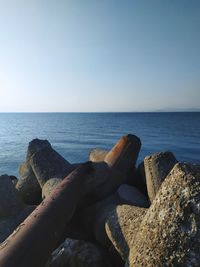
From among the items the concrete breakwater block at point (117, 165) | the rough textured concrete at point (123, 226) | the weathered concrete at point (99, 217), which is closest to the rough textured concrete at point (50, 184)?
the concrete breakwater block at point (117, 165)

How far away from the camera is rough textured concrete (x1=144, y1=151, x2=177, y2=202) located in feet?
16.5

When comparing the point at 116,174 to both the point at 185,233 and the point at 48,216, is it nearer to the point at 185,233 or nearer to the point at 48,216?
the point at 48,216

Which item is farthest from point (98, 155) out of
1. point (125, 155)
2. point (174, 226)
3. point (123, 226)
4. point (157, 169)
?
point (174, 226)

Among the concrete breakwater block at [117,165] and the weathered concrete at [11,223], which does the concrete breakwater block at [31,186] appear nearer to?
the weathered concrete at [11,223]

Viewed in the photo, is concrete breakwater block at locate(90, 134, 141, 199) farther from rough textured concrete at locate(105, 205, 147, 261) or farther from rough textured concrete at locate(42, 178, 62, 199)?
rough textured concrete at locate(105, 205, 147, 261)

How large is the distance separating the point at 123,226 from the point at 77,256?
64 centimetres

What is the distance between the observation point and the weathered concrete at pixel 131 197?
16.7ft

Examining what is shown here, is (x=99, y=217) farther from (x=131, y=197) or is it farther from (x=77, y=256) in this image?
(x=77, y=256)

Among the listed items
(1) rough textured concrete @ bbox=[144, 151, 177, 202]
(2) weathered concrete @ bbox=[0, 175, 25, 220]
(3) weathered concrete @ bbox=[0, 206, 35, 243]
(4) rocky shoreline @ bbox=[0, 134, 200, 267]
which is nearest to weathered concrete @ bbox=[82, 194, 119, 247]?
(4) rocky shoreline @ bbox=[0, 134, 200, 267]

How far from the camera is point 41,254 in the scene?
128 inches

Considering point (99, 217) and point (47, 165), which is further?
point (47, 165)

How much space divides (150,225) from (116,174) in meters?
3.13

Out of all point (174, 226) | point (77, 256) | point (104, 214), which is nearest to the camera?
point (174, 226)

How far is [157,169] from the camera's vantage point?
5.15 metres
